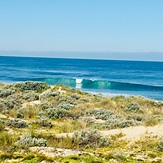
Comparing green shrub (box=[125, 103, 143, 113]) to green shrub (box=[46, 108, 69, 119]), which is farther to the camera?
green shrub (box=[125, 103, 143, 113])

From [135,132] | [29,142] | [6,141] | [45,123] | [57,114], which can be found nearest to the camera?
[29,142]

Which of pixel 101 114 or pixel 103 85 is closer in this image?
pixel 101 114

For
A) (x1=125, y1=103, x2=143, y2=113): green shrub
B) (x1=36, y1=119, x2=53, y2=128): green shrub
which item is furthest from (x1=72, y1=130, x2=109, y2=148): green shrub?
(x1=125, y1=103, x2=143, y2=113): green shrub

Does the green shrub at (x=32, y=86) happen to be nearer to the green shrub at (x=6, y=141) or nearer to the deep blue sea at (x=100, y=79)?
the green shrub at (x=6, y=141)

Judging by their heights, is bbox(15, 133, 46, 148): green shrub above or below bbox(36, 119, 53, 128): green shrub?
above

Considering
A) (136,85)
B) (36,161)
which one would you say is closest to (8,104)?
(36,161)

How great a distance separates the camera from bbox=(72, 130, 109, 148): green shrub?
1008 centimetres

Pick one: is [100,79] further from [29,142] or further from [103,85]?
[29,142]

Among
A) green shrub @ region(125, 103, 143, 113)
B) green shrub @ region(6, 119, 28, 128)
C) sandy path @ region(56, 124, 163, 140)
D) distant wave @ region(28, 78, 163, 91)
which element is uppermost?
sandy path @ region(56, 124, 163, 140)

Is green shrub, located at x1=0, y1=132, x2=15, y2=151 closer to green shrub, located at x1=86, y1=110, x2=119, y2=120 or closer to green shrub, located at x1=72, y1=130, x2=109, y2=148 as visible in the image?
green shrub, located at x1=72, y1=130, x2=109, y2=148

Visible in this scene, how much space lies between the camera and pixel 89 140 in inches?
407

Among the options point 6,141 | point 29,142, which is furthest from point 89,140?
point 6,141

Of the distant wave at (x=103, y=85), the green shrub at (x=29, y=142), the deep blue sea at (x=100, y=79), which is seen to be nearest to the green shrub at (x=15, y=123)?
the green shrub at (x=29, y=142)

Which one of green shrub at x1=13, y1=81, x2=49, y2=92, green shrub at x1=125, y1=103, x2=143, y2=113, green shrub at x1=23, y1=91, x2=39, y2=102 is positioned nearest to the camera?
green shrub at x1=125, y1=103, x2=143, y2=113
